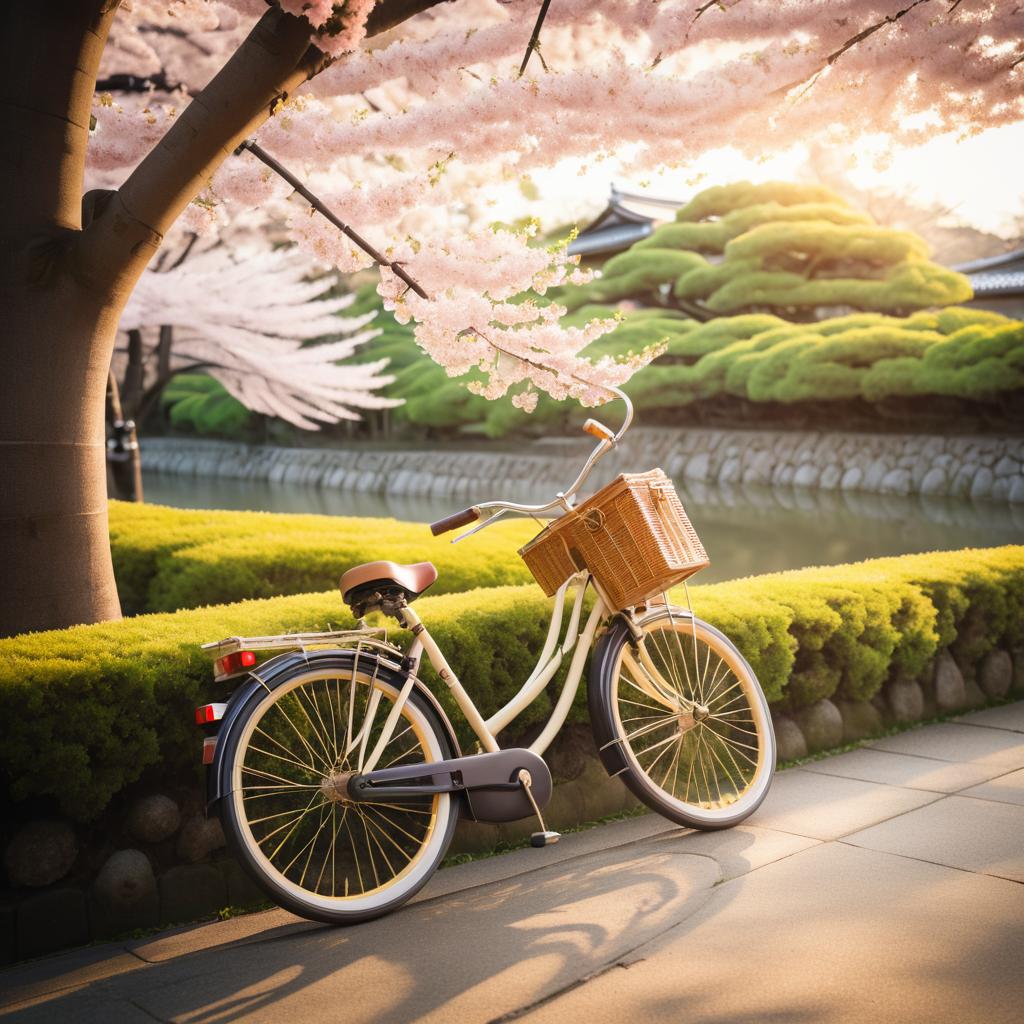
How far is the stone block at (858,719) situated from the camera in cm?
438

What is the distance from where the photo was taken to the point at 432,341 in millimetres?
5309

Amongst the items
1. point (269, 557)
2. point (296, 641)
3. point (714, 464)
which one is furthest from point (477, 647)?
point (714, 464)

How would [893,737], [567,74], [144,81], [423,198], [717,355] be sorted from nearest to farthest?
[893,737], [567,74], [423,198], [144,81], [717,355]

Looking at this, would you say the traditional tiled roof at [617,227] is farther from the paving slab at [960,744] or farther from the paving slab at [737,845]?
the paving slab at [737,845]

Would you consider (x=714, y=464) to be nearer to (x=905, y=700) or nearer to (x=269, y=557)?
(x=269, y=557)

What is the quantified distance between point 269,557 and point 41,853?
4.14 metres

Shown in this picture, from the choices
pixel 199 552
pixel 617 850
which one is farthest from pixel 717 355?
pixel 617 850

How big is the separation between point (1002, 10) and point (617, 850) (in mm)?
4501

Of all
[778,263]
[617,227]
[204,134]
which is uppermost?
[617,227]

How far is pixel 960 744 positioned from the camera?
424cm

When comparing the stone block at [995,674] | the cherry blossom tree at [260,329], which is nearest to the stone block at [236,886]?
the stone block at [995,674]

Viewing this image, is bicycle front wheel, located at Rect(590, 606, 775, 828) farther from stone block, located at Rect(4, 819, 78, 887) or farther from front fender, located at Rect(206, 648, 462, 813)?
stone block, located at Rect(4, 819, 78, 887)

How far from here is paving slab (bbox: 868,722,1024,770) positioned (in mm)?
4016

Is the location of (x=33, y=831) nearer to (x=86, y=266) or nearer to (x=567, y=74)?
(x=86, y=266)
